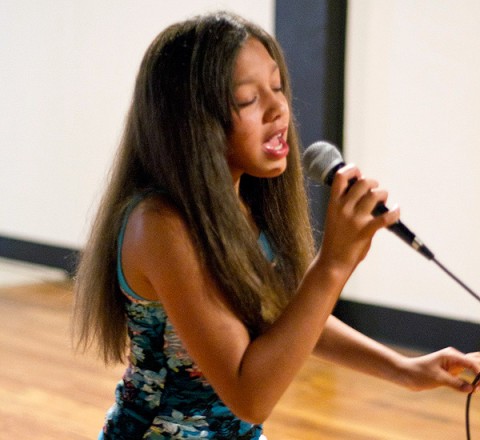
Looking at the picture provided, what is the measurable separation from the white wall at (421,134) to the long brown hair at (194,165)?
194 cm

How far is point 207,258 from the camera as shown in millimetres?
1115

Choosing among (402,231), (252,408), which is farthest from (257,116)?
(252,408)

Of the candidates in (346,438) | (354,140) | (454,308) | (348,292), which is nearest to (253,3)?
(354,140)

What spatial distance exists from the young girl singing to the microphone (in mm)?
29

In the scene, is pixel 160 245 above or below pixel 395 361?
above

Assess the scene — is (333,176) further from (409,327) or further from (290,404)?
(409,327)

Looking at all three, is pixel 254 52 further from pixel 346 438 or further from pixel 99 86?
pixel 99 86

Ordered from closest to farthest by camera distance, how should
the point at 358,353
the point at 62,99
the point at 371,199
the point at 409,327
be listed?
the point at 371,199, the point at 358,353, the point at 409,327, the point at 62,99

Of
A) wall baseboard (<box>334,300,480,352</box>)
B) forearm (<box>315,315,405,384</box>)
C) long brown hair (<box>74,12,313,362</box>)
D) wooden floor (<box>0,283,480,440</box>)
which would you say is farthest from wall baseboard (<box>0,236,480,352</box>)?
long brown hair (<box>74,12,313,362</box>)

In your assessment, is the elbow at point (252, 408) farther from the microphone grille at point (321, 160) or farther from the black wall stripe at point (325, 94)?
the black wall stripe at point (325, 94)

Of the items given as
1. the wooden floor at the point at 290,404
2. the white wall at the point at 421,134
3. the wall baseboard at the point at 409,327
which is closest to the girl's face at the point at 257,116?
the wooden floor at the point at 290,404

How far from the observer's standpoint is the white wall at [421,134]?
10.1 feet

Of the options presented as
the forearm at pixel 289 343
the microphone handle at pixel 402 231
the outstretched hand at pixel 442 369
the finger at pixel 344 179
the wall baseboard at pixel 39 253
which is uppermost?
the finger at pixel 344 179

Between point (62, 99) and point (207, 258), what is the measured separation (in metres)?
3.80
